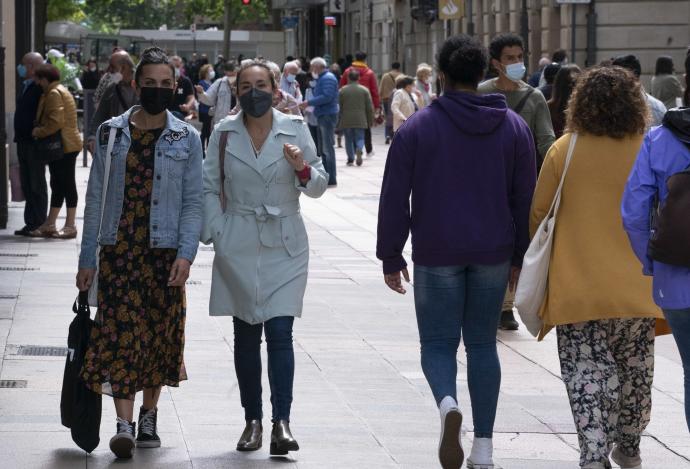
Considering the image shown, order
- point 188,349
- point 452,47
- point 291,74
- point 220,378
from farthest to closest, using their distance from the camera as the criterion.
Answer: point 291,74 < point 188,349 < point 220,378 < point 452,47

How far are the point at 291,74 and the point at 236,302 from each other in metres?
17.7

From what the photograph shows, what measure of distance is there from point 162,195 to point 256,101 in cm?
56

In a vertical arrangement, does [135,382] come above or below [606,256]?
below

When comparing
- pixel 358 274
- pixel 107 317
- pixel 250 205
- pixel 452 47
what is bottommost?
pixel 358 274

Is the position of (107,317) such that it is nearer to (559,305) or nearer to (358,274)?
(559,305)

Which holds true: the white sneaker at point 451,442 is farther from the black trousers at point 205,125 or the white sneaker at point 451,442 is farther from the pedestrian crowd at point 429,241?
the black trousers at point 205,125

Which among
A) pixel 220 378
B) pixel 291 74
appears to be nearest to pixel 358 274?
pixel 220 378

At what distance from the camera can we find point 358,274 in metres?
13.5

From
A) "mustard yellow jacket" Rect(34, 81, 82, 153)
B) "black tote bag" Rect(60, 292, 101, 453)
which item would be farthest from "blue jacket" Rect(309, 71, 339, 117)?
"black tote bag" Rect(60, 292, 101, 453)

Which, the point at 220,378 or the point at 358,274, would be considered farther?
the point at 358,274

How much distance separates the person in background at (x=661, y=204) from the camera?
18.3 ft

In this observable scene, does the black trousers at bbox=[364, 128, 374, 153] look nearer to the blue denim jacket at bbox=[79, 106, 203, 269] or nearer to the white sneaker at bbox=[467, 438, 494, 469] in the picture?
the blue denim jacket at bbox=[79, 106, 203, 269]

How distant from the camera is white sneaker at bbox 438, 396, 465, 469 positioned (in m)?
5.99

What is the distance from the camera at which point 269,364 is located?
6.64 metres
